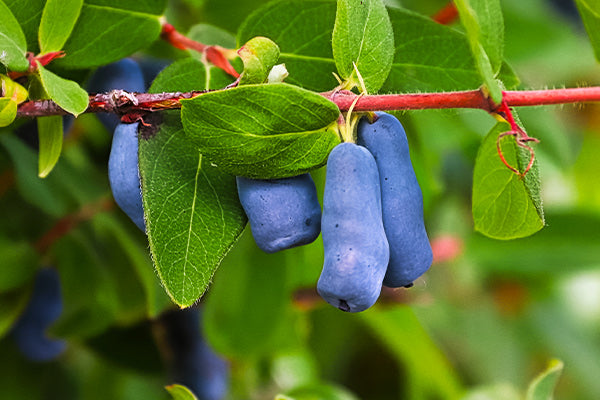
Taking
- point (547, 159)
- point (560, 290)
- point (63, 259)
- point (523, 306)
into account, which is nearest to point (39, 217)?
point (63, 259)

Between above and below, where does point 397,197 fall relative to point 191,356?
above

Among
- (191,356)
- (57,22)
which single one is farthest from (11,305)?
(57,22)

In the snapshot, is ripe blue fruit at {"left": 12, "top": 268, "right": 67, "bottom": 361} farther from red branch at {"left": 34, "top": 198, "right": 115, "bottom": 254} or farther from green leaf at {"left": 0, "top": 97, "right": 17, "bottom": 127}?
green leaf at {"left": 0, "top": 97, "right": 17, "bottom": 127}

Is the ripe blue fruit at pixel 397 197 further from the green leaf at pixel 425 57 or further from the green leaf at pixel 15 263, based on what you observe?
the green leaf at pixel 15 263

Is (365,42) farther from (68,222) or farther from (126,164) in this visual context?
(68,222)

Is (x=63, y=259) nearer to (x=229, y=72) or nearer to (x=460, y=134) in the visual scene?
(x=229, y=72)

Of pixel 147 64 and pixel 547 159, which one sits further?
pixel 547 159
